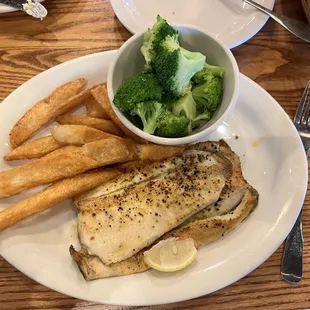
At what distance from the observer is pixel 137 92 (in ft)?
4.47

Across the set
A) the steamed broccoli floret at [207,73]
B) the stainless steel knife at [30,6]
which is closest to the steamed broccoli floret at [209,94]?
the steamed broccoli floret at [207,73]

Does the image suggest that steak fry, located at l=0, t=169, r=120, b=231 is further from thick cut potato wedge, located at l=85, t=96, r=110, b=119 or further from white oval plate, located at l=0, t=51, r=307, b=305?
thick cut potato wedge, located at l=85, t=96, r=110, b=119

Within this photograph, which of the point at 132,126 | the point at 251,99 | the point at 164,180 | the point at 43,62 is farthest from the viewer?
the point at 43,62

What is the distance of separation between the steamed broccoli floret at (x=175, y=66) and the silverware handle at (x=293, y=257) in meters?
0.68

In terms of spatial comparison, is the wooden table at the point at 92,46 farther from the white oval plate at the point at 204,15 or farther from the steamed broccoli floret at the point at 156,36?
the steamed broccoli floret at the point at 156,36

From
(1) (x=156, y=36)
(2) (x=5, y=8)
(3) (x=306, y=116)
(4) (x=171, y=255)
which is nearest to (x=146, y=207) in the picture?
(4) (x=171, y=255)

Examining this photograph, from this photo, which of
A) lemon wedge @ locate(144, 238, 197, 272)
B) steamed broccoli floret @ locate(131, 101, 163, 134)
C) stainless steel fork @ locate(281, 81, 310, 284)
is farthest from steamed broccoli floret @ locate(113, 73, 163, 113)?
stainless steel fork @ locate(281, 81, 310, 284)

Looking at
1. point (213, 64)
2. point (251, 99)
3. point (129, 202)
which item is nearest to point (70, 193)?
point (129, 202)

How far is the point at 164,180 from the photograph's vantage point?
1528 millimetres

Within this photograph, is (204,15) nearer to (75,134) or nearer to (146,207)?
(75,134)

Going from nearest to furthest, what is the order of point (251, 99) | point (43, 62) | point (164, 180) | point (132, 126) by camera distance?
point (132, 126) → point (164, 180) → point (251, 99) → point (43, 62)

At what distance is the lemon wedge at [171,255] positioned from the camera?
1.40 m

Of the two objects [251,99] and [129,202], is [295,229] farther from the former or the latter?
[129,202]

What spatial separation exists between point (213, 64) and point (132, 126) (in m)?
0.38
